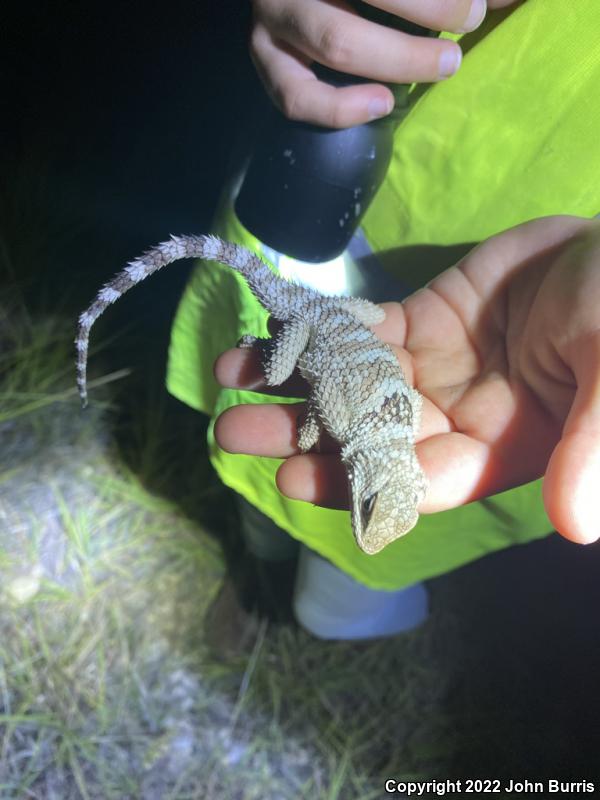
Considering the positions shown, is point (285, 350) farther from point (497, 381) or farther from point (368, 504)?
point (497, 381)

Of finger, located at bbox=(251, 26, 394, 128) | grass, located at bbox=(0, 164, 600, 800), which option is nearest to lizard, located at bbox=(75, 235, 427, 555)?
finger, located at bbox=(251, 26, 394, 128)

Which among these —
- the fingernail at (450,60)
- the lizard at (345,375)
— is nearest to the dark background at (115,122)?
the lizard at (345,375)

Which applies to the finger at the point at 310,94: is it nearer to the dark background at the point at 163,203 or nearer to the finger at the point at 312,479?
the dark background at the point at 163,203

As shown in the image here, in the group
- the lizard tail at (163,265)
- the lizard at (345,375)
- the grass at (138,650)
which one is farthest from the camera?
the grass at (138,650)

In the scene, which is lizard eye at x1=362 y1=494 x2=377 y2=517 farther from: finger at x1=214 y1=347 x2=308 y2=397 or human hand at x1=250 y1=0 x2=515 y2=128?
human hand at x1=250 y1=0 x2=515 y2=128

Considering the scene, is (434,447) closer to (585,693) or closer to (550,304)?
(550,304)
